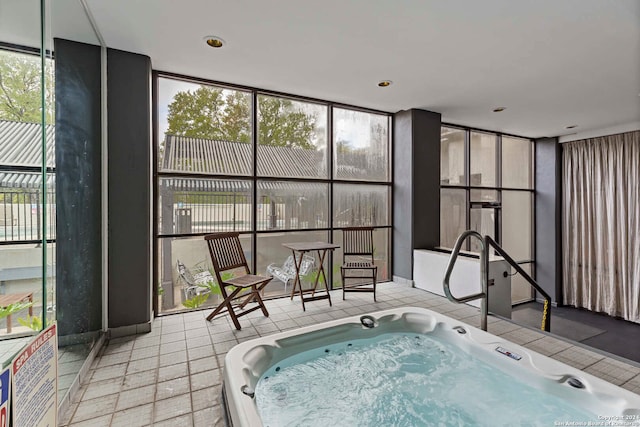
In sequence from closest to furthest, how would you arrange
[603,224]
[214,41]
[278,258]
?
[214,41], [278,258], [603,224]

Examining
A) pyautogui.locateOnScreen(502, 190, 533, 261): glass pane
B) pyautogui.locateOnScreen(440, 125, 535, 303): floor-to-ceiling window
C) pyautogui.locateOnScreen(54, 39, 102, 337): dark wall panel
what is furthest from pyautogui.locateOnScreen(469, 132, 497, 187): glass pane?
pyautogui.locateOnScreen(54, 39, 102, 337): dark wall panel

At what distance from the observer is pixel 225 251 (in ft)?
10.7

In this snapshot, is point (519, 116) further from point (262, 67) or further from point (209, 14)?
point (209, 14)

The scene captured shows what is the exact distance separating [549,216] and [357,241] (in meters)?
4.65

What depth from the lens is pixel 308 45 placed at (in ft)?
8.94

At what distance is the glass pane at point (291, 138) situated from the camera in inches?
153

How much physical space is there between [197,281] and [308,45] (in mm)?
2804

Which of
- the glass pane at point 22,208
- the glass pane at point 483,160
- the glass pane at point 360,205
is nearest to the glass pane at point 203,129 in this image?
the glass pane at point 360,205

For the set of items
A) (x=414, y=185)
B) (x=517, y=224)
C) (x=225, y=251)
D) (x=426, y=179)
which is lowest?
(x=225, y=251)

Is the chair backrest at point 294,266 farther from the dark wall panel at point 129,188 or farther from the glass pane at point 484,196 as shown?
the glass pane at point 484,196

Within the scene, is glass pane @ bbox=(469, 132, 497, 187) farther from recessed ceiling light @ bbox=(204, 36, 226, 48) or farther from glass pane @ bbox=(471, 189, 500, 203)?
recessed ceiling light @ bbox=(204, 36, 226, 48)

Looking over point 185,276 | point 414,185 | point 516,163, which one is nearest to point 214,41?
point 185,276

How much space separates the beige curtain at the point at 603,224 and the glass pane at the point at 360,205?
13.7ft

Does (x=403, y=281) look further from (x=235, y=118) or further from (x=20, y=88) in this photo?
(x=20, y=88)
